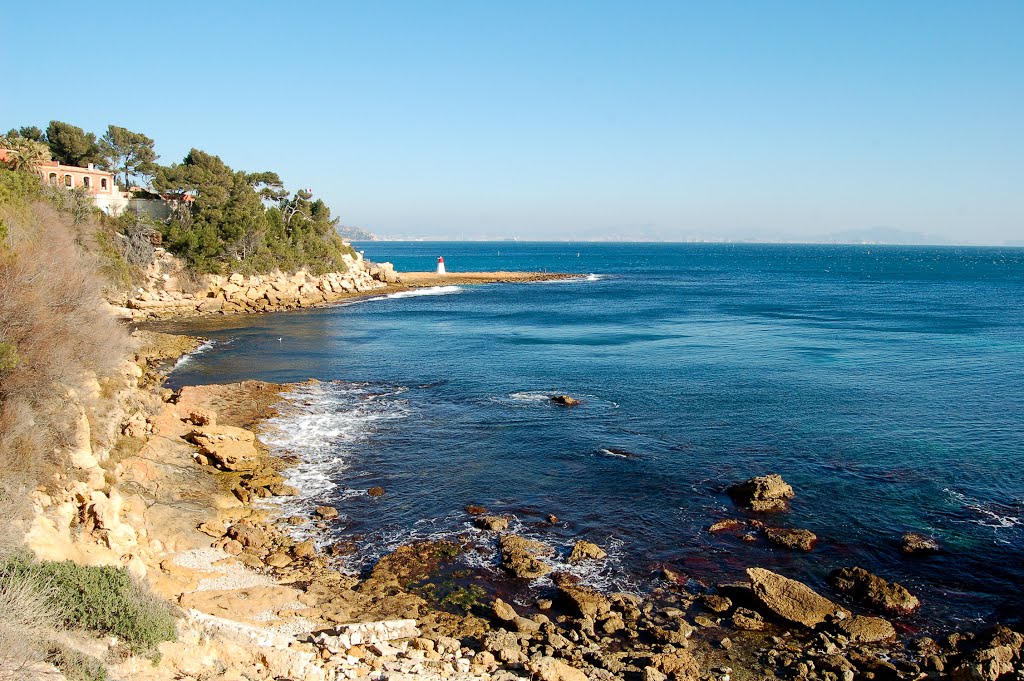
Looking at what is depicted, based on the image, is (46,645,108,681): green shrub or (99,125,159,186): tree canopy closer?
(46,645,108,681): green shrub

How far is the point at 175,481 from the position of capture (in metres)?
20.0

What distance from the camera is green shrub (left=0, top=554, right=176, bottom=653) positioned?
10039mm

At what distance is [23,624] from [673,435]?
2102cm

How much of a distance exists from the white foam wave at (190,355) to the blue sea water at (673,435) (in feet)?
1.27

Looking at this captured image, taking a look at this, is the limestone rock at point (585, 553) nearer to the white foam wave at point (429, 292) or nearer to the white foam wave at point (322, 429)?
the white foam wave at point (322, 429)

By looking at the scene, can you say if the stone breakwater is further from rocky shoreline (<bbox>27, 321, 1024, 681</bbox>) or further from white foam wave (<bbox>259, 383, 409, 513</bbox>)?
rocky shoreline (<bbox>27, 321, 1024, 681</bbox>)

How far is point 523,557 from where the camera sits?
54.5 feet

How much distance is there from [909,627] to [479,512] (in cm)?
1034

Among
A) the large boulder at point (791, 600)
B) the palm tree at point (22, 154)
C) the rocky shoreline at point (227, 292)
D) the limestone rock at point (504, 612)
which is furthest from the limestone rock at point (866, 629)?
the palm tree at point (22, 154)

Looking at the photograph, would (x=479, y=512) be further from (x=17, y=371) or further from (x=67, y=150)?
(x=67, y=150)

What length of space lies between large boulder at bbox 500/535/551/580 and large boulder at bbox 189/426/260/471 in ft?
30.5

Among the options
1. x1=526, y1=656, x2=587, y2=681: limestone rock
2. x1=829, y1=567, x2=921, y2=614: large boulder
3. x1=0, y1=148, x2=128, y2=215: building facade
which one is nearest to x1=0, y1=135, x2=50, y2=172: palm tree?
x1=0, y1=148, x2=128, y2=215: building facade

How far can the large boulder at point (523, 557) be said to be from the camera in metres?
16.0

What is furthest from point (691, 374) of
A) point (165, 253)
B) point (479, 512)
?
point (165, 253)
